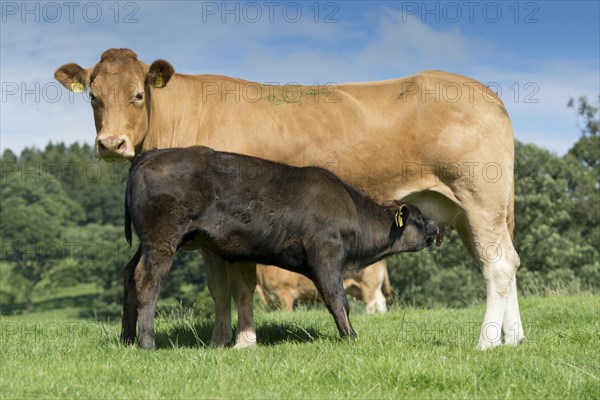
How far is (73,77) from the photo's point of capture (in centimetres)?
893

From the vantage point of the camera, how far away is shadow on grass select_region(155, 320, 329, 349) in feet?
28.1

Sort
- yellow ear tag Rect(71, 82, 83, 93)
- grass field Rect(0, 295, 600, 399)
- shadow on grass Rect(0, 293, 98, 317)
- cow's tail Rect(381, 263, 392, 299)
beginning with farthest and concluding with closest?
shadow on grass Rect(0, 293, 98, 317) < cow's tail Rect(381, 263, 392, 299) < yellow ear tag Rect(71, 82, 83, 93) < grass field Rect(0, 295, 600, 399)

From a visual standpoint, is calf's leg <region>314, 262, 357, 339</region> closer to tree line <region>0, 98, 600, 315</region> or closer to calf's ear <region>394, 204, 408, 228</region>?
calf's ear <region>394, 204, 408, 228</region>

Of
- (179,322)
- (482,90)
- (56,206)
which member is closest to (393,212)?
(482,90)

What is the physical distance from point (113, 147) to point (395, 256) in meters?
36.5

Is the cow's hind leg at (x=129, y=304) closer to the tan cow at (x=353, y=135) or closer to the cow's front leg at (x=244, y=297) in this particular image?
the tan cow at (x=353, y=135)

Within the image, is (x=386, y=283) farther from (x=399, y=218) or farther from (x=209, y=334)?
(x=399, y=218)

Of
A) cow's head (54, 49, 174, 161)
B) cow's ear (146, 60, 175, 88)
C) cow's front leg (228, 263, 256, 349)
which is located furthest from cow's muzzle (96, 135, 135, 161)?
cow's front leg (228, 263, 256, 349)

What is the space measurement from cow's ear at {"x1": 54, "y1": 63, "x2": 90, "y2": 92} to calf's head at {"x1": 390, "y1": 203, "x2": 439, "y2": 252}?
13.0 ft

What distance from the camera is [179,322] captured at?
10.2m

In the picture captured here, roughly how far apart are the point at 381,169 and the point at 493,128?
4.54 feet

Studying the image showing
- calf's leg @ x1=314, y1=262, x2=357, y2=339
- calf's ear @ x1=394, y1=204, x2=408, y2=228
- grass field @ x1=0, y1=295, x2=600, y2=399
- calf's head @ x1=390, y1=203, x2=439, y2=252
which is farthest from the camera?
calf's head @ x1=390, y1=203, x2=439, y2=252

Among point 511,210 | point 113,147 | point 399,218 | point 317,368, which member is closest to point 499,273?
point 511,210

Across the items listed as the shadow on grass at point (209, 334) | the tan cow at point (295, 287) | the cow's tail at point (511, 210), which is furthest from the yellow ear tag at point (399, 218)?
the tan cow at point (295, 287)
